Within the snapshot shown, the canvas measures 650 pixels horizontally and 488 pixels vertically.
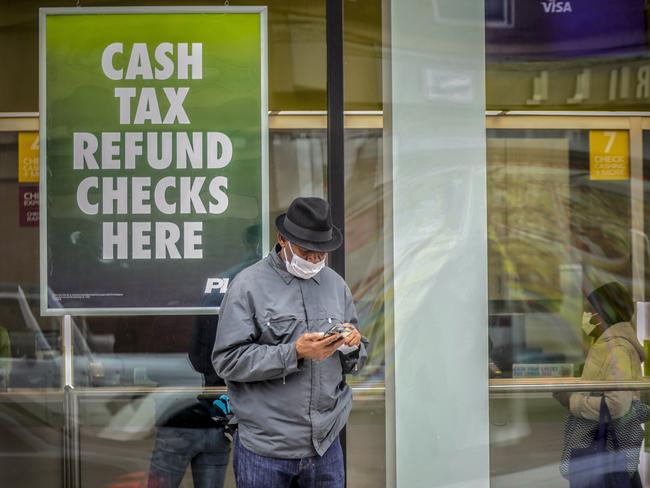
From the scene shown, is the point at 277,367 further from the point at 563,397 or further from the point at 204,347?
the point at 563,397

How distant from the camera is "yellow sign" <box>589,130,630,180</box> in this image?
20.0 feet

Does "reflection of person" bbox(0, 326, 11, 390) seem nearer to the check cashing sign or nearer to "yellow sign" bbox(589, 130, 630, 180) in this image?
the check cashing sign

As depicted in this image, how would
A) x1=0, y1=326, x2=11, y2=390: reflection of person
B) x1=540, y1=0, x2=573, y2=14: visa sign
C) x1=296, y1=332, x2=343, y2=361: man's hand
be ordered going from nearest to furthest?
x1=296, y1=332, x2=343, y2=361: man's hand
x1=0, y1=326, x2=11, y2=390: reflection of person
x1=540, y1=0, x2=573, y2=14: visa sign

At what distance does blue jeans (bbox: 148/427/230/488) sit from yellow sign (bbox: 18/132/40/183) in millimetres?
1700

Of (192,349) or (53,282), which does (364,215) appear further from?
(53,282)

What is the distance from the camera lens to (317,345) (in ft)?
10.5

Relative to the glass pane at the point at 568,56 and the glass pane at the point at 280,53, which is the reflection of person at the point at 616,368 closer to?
the glass pane at the point at 568,56

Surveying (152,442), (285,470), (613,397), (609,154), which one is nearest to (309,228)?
(285,470)

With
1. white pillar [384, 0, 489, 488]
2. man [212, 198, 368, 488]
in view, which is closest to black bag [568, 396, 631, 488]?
white pillar [384, 0, 489, 488]

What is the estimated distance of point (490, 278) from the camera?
4770mm

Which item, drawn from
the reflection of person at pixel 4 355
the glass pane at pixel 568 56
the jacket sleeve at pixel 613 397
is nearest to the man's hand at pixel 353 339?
the jacket sleeve at pixel 613 397

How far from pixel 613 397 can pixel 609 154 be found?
2.20 metres

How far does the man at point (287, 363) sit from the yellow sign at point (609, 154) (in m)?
3.41

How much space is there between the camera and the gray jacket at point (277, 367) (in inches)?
129
